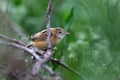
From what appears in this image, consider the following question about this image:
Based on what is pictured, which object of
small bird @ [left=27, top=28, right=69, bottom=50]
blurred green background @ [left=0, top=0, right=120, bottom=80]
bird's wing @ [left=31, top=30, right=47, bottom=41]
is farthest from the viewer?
bird's wing @ [left=31, top=30, right=47, bottom=41]

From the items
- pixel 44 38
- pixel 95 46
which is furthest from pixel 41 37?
pixel 95 46

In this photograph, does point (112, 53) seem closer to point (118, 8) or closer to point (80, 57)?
point (118, 8)

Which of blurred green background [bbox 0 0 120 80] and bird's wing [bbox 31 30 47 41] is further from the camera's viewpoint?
bird's wing [bbox 31 30 47 41]

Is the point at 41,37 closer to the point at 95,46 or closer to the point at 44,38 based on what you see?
the point at 44,38

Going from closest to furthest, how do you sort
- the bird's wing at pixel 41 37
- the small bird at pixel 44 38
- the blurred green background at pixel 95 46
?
the blurred green background at pixel 95 46 → the small bird at pixel 44 38 → the bird's wing at pixel 41 37

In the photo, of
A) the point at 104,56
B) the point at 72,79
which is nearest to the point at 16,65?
the point at 72,79

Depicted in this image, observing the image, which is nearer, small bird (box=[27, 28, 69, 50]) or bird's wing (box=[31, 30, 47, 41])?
small bird (box=[27, 28, 69, 50])

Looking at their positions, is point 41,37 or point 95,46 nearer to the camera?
point 41,37

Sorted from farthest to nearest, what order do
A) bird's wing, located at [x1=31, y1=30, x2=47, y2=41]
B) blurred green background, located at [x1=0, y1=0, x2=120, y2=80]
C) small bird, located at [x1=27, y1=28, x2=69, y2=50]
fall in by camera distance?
bird's wing, located at [x1=31, y1=30, x2=47, y2=41] → small bird, located at [x1=27, y1=28, x2=69, y2=50] → blurred green background, located at [x1=0, y1=0, x2=120, y2=80]

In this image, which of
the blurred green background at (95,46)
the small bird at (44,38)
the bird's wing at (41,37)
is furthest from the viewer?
the bird's wing at (41,37)

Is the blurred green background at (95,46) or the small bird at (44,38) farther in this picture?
the small bird at (44,38)

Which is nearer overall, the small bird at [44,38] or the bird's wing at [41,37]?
the small bird at [44,38]

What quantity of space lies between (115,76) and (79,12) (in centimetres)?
201

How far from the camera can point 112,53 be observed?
2766mm
